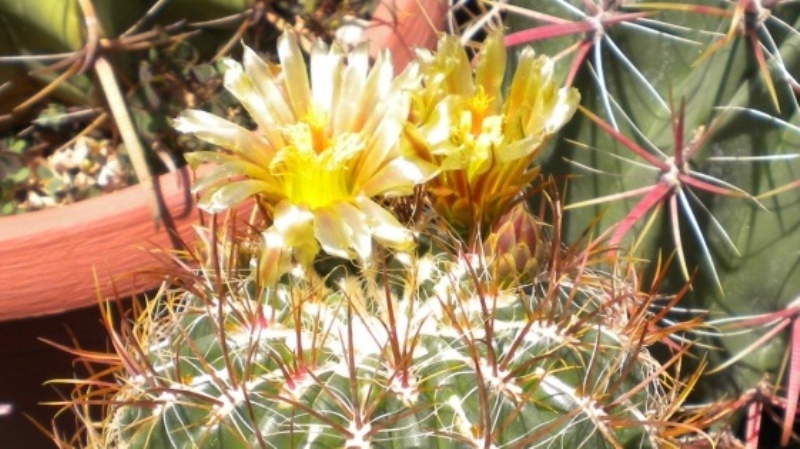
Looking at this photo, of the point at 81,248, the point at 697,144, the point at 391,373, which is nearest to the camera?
the point at 391,373

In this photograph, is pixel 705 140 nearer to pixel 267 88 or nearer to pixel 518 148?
pixel 518 148

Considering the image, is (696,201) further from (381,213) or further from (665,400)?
(381,213)

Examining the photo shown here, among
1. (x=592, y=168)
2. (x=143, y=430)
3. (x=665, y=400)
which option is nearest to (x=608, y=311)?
(x=665, y=400)

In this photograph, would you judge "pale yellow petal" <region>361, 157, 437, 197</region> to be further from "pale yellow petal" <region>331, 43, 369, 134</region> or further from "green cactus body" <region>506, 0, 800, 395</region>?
"green cactus body" <region>506, 0, 800, 395</region>

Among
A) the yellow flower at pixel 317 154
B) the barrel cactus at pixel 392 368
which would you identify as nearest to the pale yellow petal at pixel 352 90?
the yellow flower at pixel 317 154

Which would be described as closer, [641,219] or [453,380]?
[453,380]

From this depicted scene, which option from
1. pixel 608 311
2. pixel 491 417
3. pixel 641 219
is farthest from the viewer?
pixel 641 219

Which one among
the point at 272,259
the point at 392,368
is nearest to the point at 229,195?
the point at 272,259
